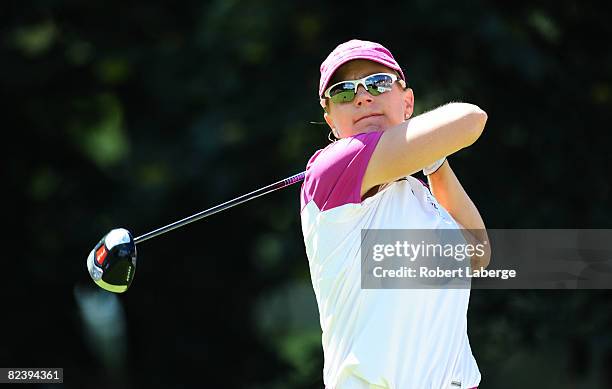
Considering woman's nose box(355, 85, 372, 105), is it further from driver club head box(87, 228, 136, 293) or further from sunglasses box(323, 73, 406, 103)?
driver club head box(87, 228, 136, 293)

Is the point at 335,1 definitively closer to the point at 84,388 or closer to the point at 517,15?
the point at 517,15

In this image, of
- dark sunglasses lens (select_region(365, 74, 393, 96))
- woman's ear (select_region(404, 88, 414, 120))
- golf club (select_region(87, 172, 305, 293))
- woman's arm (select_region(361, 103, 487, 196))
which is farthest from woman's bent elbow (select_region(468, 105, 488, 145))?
golf club (select_region(87, 172, 305, 293))

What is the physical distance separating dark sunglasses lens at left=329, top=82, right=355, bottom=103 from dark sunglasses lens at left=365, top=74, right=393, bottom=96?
5cm

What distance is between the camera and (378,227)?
2.84 meters

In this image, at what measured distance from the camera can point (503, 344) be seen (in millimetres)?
8797

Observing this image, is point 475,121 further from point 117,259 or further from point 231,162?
point 231,162

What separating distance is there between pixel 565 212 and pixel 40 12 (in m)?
5.07

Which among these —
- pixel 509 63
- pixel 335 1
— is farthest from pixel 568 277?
pixel 335 1

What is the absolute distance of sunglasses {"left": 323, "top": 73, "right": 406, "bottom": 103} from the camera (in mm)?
2977

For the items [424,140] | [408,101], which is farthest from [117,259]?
[424,140]

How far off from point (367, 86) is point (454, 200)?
439 mm

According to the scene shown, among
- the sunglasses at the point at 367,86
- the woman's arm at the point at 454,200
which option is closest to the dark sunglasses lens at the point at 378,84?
the sunglasses at the point at 367,86

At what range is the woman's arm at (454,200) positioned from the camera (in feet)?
10.3

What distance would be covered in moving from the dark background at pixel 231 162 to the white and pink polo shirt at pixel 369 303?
228 inches
